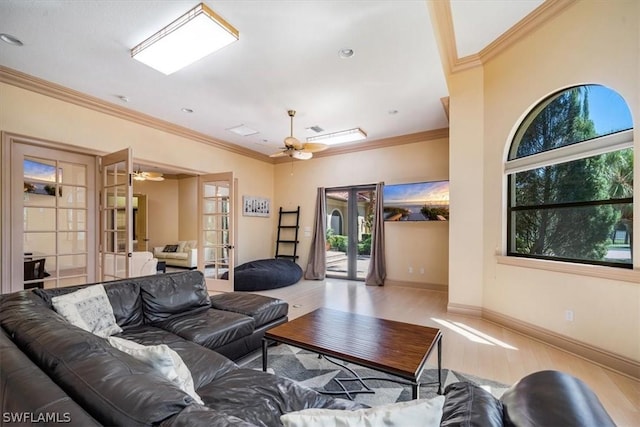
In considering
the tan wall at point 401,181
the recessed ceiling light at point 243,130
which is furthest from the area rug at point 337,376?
the recessed ceiling light at point 243,130

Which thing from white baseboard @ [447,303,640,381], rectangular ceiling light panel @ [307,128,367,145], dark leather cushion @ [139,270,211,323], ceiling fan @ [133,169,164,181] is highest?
rectangular ceiling light panel @ [307,128,367,145]

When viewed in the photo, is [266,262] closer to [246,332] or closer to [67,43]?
[246,332]

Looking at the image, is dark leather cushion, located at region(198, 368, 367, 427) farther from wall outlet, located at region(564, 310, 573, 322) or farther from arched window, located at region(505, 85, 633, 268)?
arched window, located at region(505, 85, 633, 268)

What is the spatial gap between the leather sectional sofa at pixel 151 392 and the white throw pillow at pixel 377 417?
0.09 ft

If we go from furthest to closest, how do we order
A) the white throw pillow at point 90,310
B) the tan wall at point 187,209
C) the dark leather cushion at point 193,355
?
1. the tan wall at point 187,209
2. the white throw pillow at point 90,310
3. the dark leather cushion at point 193,355

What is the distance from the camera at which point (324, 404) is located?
4.29ft

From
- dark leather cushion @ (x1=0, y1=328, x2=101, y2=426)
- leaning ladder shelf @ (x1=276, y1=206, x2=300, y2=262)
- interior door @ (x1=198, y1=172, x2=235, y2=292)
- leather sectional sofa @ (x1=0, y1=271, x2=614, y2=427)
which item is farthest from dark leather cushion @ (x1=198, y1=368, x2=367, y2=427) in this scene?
leaning ladder shelf @ (x1=276, y1=206, x2=300, y2=262)

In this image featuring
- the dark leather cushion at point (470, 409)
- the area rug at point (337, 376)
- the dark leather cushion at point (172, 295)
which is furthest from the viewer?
the dark leather cushion at point (172, 295)

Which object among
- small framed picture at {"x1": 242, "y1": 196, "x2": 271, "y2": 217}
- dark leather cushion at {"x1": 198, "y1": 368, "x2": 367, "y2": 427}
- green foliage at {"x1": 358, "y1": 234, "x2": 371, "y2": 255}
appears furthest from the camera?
small framed picture at {"x1": 242, "y1": 196, "x2": 271, "y2": 217}

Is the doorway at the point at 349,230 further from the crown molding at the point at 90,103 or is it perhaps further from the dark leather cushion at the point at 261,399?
the dark leather cushion at the point at 261,399

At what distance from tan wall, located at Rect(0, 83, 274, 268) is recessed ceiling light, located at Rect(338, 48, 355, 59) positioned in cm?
349

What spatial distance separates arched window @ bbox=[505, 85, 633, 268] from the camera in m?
2.47

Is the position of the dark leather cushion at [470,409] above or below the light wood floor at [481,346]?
above

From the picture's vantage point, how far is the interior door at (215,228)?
511 cm
